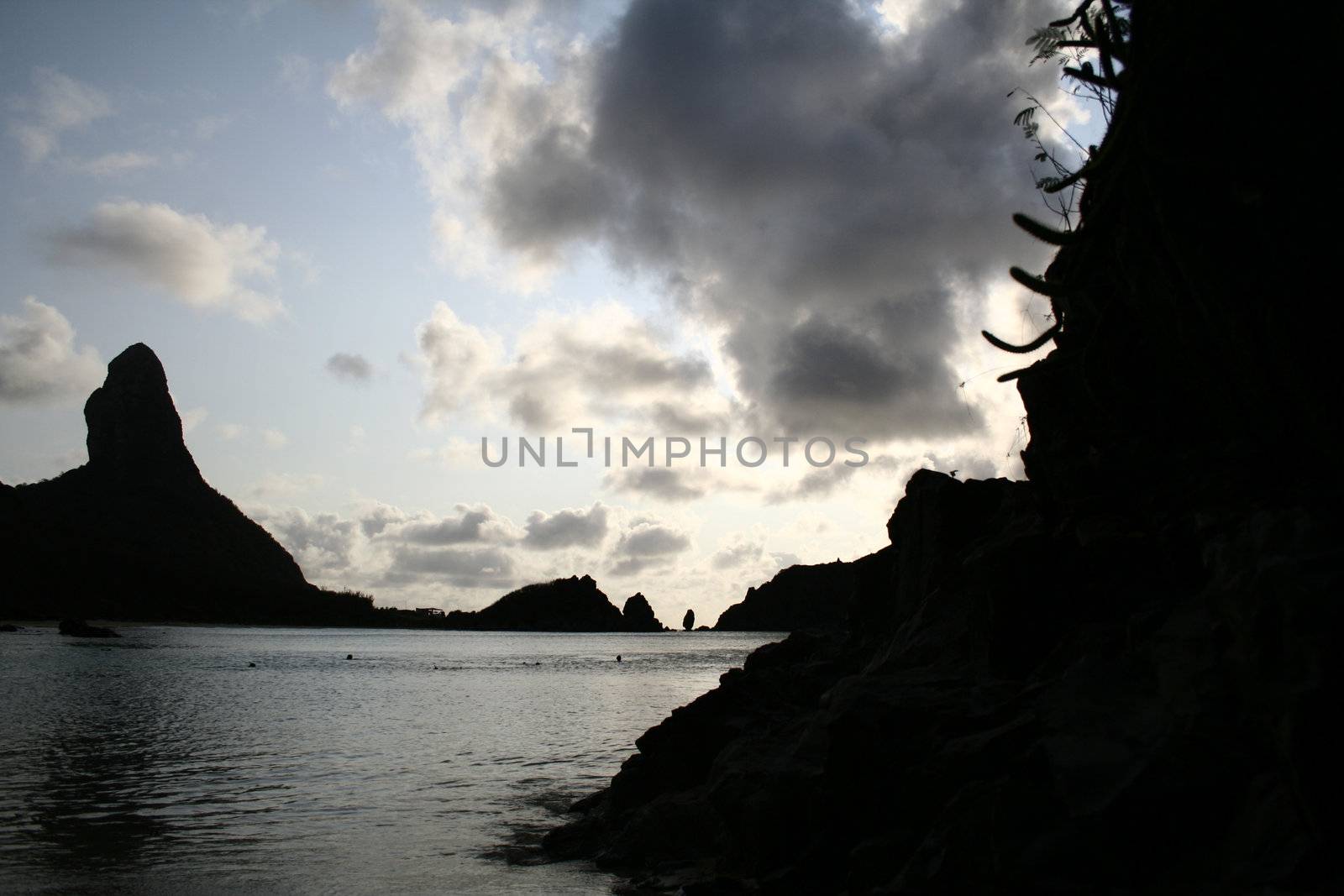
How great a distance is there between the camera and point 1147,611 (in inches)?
331

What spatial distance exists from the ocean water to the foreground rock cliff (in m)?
5.21

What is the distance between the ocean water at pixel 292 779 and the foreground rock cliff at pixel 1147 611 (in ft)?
17.1

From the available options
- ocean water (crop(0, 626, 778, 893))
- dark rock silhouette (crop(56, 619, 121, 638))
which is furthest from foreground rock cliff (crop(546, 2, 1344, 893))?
dark rock silhouette (crop(56, 619, 121, 638))

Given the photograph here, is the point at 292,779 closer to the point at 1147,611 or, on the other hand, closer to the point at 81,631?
the point at 1147,611

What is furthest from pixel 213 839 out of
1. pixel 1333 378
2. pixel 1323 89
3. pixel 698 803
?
pixel 1323 89

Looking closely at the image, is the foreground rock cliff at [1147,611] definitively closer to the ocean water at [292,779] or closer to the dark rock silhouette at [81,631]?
the ocean water at [292,779]

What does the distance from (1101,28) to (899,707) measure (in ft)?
23.3

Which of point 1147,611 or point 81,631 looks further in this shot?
point 81,631

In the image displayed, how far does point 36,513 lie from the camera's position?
564 ft

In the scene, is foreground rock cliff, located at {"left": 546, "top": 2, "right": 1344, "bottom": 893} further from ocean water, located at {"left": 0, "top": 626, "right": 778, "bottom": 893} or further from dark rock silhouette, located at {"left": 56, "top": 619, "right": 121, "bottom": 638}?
dark rock silhouette, located at {"left": 56, "top": 619, "right": 121, "bottom": 638}

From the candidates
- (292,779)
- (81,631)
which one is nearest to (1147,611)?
(292,779)

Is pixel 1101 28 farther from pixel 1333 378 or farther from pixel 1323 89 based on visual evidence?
pixel 1333 378

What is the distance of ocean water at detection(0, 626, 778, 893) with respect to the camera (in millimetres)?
13602

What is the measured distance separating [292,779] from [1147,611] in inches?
784
